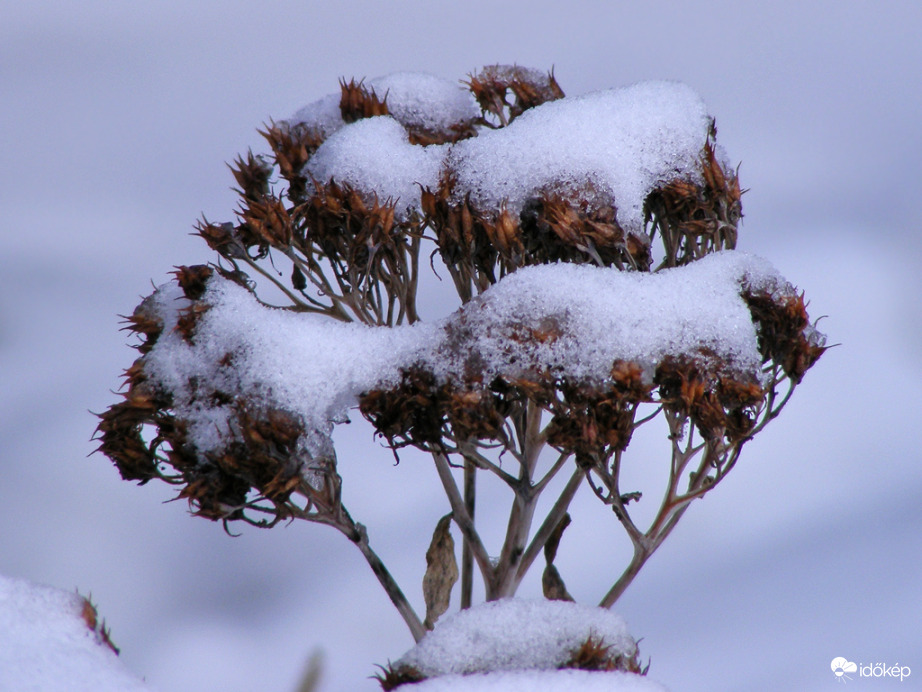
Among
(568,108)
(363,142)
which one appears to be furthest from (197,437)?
(568,108)

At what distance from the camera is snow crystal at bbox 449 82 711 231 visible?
2877mm

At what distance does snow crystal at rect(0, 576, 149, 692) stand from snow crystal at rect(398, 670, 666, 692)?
30.0 inches

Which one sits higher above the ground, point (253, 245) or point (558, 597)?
point (253, 245)

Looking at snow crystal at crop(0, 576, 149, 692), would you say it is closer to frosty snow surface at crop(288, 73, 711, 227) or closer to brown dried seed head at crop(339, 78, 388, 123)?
frosty snow surface at crop(288, 73, 711, 227)

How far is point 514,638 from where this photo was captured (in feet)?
9.09

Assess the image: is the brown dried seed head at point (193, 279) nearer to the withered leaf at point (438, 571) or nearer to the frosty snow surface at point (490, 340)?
the frosty snow surface at point (490, 340)

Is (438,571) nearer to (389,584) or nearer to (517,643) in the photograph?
(389,584)

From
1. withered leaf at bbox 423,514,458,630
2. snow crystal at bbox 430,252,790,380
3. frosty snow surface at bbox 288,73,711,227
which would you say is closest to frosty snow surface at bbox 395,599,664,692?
withered leaf at bbox 423,514,458,630

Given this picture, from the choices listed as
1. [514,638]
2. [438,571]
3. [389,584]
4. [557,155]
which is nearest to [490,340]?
[557,155]

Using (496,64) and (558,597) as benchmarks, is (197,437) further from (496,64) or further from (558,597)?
(496,64)

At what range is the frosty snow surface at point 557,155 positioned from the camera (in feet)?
9.46

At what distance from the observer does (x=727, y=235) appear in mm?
3104

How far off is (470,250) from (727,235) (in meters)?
0.76

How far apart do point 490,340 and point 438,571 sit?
1.23 m
